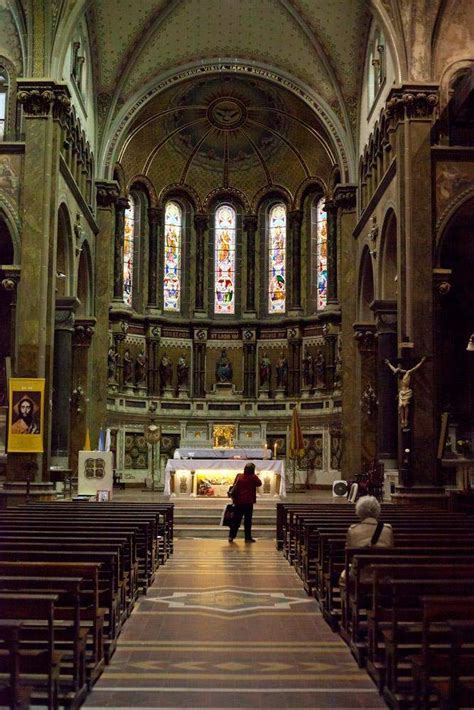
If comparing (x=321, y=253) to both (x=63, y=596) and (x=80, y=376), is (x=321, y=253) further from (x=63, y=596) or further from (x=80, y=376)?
(x=63, y=596)

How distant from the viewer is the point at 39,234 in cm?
2305

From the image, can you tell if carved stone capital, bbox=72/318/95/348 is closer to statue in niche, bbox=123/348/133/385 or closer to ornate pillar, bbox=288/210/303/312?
statue in niche, bbox=123/348/133/385

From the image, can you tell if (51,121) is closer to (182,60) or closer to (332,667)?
(182,60)

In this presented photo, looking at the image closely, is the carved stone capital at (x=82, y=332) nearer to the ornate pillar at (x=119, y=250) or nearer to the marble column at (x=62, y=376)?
the marble column at (x=62, y=376)

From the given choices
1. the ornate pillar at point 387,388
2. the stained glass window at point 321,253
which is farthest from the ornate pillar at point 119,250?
the ornate pillar at point 387,388

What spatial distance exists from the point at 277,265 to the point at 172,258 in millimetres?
4648

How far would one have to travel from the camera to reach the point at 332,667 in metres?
8.28

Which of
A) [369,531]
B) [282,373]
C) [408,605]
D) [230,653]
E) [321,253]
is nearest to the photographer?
[408,605]

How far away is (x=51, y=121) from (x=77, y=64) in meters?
5.89

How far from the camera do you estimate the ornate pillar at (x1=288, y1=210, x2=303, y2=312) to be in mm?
39031

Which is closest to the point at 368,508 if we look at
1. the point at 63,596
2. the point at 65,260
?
the point at 63,596

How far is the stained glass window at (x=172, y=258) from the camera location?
4012 cm

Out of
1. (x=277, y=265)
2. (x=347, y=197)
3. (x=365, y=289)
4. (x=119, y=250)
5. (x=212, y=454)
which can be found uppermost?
(x=347, y=197)

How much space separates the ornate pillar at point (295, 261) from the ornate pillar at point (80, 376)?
10.5m
